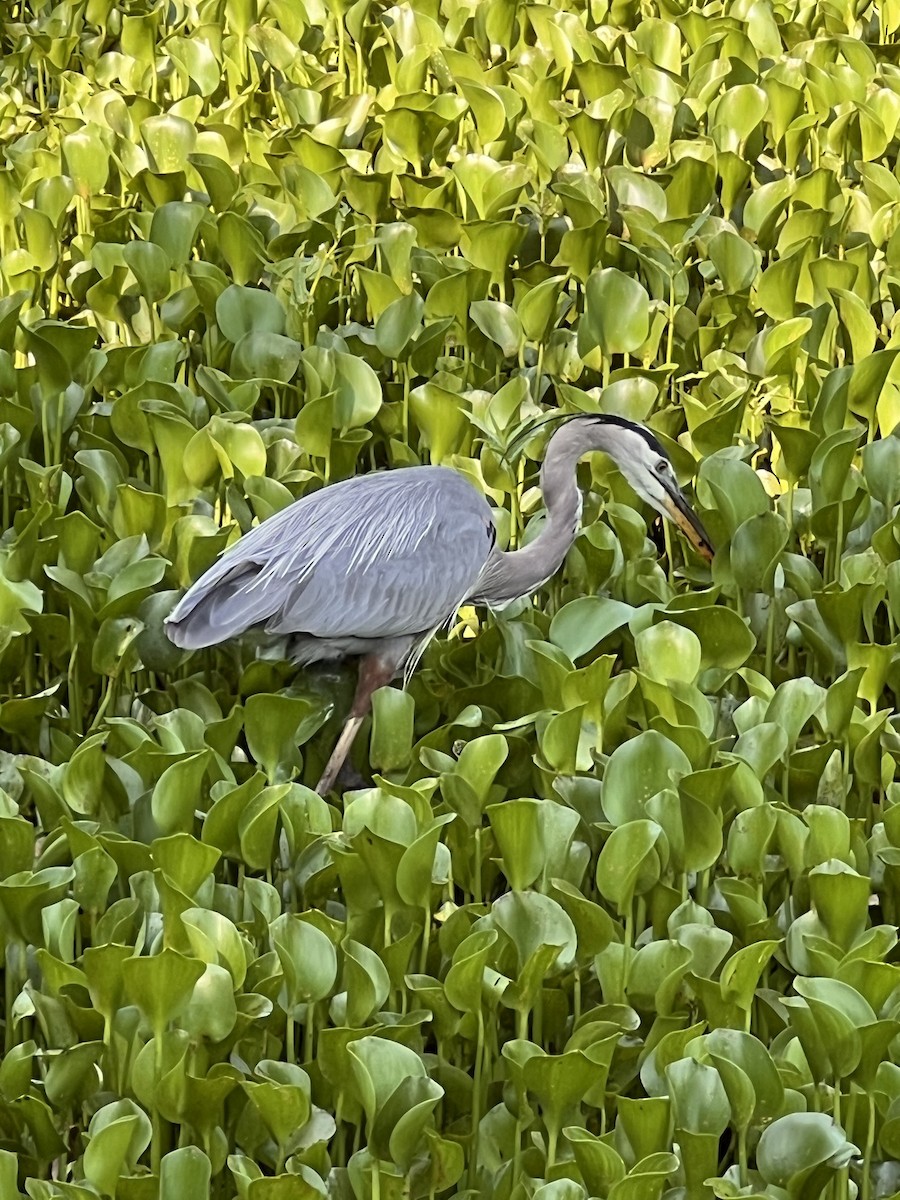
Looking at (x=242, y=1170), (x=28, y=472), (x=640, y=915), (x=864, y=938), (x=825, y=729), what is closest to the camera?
(x=242, y=1170)

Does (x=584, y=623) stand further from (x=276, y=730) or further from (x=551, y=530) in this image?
(x=276, y=730)

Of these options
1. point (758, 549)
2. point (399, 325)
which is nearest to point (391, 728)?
point (758, 549)

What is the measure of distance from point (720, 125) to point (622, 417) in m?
1.68

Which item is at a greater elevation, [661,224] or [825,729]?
[661,224]

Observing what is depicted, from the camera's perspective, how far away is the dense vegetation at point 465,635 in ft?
7.82

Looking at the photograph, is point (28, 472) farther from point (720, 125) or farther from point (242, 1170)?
point (720, 125)

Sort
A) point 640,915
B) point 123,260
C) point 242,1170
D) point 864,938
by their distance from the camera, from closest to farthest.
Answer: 1. point 242,1170
2. point 864,938
3. point 640,915
4. point 123,260

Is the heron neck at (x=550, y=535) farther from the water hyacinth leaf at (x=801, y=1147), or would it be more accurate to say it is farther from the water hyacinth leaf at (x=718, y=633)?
the water hyacinth leaf at (x=801, y=1147)

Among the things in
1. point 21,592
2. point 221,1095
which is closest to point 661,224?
point 21,592

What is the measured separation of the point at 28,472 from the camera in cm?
368

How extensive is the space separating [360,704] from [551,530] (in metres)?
0.58

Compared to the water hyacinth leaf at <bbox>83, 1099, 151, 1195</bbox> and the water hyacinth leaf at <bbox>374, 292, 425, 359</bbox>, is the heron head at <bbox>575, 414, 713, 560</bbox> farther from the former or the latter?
the water hyacinth leaf at <bbox>83, 1099, 151, 1195</bbox>

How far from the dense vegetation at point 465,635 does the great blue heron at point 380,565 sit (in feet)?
0.29

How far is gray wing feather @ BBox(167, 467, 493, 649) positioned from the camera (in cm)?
342
